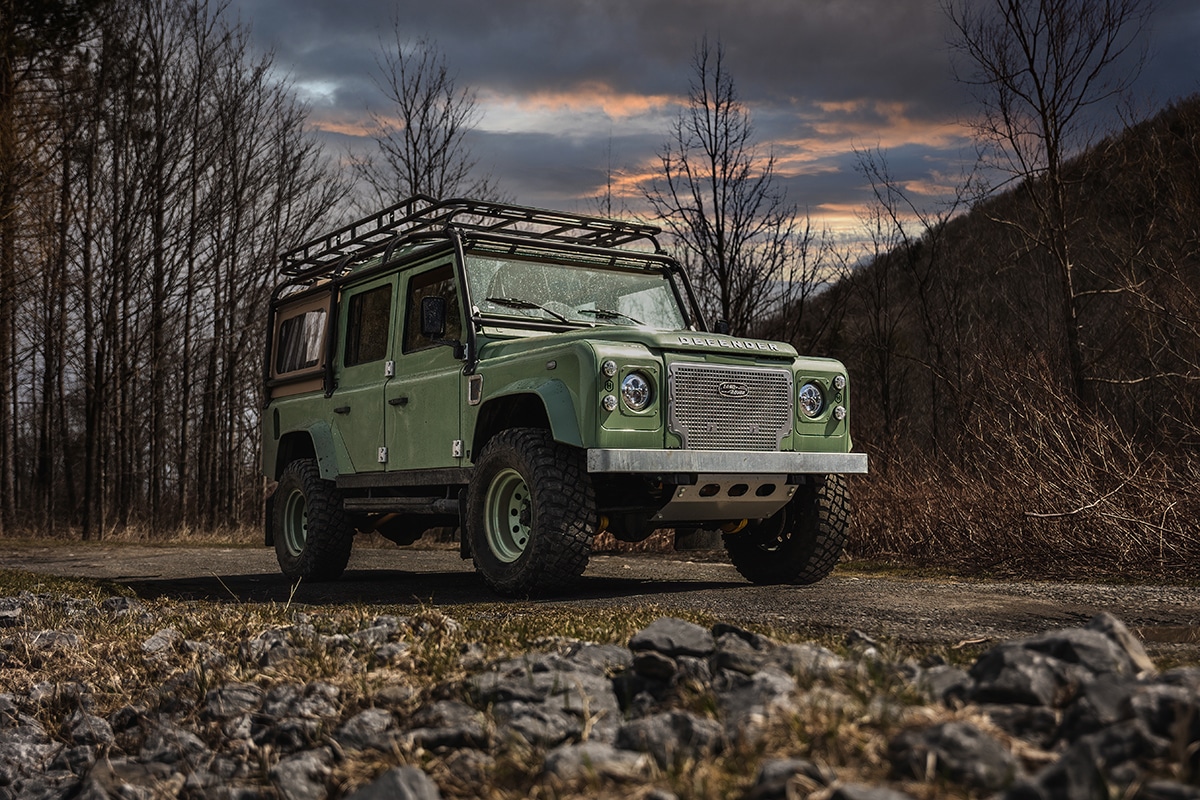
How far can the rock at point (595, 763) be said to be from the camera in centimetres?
257

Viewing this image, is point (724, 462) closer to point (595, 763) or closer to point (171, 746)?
point (171, 746)

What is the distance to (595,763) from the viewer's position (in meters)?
2.63

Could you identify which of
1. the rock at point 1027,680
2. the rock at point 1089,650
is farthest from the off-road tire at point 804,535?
the rock at point 1027,680

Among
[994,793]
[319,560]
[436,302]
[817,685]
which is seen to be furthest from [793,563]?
[994,793]

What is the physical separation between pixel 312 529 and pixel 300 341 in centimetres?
182

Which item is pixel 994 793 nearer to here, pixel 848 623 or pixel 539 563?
pixel 848 623

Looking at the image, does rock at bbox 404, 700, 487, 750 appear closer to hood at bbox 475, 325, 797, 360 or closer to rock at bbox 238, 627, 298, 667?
rock at bbox 238, 627, 298, 667

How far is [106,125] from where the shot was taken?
2086 centimetres

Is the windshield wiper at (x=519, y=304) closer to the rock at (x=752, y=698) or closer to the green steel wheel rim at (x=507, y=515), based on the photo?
the green steel wheel rim at (x=507, y=515)

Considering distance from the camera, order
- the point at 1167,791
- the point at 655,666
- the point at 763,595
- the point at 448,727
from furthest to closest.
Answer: the point at 763,595, the point at 655,666, the point at 448,727, the point at 1167,791

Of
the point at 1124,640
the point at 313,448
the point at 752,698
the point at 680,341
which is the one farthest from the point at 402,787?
the point at 313,448

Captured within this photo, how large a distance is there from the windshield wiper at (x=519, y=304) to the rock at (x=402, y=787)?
203 inches

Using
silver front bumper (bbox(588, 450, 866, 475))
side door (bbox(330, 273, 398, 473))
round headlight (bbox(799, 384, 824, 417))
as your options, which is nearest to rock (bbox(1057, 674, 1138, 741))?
silver front bumper (bbox(588, 450, 866, 475))

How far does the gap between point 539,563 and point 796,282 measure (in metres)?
9.47
